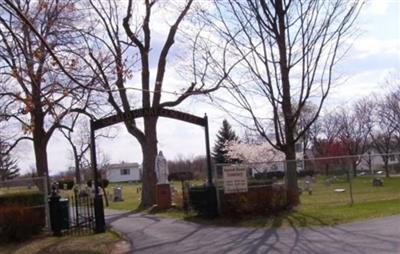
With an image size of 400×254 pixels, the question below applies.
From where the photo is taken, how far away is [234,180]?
20141 mm

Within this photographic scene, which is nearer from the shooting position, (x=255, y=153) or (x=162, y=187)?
(x=162, y=187)

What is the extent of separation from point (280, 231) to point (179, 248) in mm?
2768

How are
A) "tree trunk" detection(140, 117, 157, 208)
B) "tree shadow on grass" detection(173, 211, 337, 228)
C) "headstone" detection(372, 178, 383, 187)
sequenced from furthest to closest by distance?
"tree trunk" detection(140, 117, 157, 208), "headstone" detection(372, 178, 383, 187), "tree shadow on grass" detection(173, 211, 337, 228)

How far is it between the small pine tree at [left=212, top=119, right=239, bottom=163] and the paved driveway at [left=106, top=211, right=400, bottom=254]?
56835 mm

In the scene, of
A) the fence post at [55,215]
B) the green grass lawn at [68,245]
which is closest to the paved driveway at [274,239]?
the green grass lawn at [68,245]

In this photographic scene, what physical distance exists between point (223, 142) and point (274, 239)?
66383mm

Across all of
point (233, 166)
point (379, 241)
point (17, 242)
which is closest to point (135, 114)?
point (233, 166)

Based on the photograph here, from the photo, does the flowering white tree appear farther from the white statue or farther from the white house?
the white house

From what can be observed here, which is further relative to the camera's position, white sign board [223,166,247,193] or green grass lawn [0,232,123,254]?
white sign board [223,166,247,193]

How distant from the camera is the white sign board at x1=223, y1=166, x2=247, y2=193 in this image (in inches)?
788

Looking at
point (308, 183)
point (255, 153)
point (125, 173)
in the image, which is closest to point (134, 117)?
point (308, 183)

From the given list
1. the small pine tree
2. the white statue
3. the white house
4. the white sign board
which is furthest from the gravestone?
the white house

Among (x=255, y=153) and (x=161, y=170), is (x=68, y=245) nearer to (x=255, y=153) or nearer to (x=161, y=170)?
(x=161, y=170)

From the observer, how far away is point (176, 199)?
28016 millimetres
